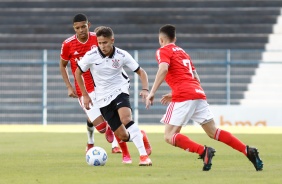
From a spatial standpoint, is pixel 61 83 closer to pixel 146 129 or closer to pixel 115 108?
pixel 146 129

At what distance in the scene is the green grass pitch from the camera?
9625 mm

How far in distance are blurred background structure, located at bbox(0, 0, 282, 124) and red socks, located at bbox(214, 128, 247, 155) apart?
17.7 metres

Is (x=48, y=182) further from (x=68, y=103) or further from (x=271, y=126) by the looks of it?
(x=68, y=103)

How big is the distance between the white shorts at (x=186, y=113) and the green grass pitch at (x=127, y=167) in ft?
1.92

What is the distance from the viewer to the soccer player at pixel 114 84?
11828 mm

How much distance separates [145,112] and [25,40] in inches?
225

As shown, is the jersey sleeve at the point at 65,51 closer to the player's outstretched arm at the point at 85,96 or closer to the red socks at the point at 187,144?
the player's outstretched arm at the point at 85,96

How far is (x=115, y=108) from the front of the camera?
39.9ft

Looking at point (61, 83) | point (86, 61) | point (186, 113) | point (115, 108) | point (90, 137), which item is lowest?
point (61, 83)

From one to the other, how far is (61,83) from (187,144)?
63.8 ft

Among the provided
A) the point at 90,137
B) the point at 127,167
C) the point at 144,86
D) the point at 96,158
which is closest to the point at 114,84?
the point at 144,86

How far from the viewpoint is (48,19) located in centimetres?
3341

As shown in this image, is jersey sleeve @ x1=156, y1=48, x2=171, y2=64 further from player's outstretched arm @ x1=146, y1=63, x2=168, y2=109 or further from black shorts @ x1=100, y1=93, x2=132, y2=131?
black shorts @ x1=100, y1=93, x2=132, y2=131

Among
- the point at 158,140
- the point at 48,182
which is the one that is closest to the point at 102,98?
the point at 48,182
